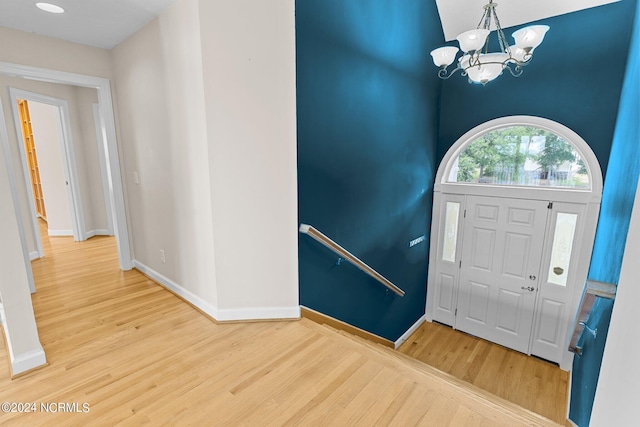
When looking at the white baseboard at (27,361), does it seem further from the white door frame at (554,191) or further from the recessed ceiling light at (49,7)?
the white door frame at (554,191)

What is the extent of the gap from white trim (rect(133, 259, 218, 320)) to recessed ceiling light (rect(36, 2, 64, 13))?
7.62 ft

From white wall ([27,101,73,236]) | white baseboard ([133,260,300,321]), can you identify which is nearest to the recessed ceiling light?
white baseboard ([133,260,300,321])

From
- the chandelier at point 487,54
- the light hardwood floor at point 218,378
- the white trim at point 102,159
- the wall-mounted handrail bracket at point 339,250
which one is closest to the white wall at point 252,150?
the wall-mounted handrail bracket at point 339,250

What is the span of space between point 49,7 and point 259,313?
278 cm

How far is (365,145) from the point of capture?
302 centimetres

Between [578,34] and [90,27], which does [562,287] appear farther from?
[90,27]

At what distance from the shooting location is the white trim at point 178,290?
250 cm

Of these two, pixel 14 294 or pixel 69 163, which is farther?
pixel 69 163

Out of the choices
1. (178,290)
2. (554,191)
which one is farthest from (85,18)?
(554,191)

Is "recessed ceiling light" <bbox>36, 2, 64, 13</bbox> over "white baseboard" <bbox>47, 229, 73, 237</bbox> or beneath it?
over

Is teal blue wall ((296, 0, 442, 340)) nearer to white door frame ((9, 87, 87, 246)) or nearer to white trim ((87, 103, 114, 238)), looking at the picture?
white trim ((87, 103, 114, 238))

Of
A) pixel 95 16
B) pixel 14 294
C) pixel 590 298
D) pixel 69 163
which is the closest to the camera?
pixel 590 298

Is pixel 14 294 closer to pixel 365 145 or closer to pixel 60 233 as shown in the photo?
pixel 365 145

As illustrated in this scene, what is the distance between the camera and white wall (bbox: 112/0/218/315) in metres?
2.22
